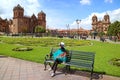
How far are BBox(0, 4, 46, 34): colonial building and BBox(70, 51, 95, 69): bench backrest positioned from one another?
358ft

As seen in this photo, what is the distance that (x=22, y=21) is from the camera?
117750 millimetres

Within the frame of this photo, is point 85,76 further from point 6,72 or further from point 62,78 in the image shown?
point 6,72

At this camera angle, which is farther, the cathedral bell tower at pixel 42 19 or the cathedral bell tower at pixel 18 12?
the cathedral bell tower at pixel 42 19

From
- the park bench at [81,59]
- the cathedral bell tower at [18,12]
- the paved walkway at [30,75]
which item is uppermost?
the cathedral bell tower at [18,12]

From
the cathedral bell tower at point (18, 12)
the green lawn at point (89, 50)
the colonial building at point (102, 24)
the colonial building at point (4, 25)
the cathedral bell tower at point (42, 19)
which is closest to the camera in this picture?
the green lawn at point (89, 50)

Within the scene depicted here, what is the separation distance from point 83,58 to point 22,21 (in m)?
112

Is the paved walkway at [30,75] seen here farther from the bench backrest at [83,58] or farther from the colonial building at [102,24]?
the colonial building at [102,24]

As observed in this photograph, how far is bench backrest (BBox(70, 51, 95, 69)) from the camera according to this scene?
8016 mm

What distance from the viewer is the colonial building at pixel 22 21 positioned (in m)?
116

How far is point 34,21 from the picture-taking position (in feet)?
416

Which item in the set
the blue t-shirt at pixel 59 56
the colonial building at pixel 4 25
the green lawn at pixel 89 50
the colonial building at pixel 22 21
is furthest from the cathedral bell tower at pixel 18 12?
the blue t-shirt at pixel 59 56

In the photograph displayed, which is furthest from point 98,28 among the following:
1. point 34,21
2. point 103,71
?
point 103,71

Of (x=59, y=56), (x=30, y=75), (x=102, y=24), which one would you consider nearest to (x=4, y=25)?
(x=102, y=24)

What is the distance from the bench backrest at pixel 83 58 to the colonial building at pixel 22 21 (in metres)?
109
